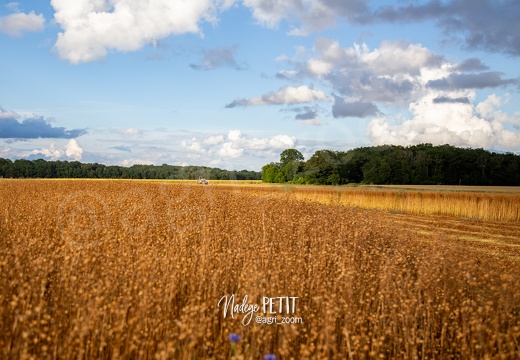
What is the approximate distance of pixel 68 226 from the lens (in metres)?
7.46

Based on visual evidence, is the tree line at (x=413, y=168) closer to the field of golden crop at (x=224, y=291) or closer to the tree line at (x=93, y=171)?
the tree line at (x=93, y=171)

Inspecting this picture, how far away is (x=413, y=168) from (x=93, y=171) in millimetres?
60577

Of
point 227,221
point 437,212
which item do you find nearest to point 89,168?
point 437,212

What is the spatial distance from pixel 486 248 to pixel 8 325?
12.4m

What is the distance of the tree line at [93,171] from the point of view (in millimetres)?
69375

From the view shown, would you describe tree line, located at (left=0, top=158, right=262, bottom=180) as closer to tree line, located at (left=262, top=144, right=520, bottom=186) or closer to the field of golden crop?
tree line, located at (left=262, top=144, right=520, bottom=186)

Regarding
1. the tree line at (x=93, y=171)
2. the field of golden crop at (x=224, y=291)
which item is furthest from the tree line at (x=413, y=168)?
the field of golden crop at (x=224, y=291)

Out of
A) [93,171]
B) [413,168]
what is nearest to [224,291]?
[413,168]

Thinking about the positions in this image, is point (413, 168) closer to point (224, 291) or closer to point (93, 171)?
point (93, 171)

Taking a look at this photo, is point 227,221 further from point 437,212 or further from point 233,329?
point 437,212

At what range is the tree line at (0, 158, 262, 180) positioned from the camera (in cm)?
6938

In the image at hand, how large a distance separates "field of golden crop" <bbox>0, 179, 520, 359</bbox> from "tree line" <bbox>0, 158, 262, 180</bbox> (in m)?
68.9

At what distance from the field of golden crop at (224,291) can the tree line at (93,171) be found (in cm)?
6889

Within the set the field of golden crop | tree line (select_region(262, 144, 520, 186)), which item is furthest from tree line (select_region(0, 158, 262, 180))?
the field of golden crop
